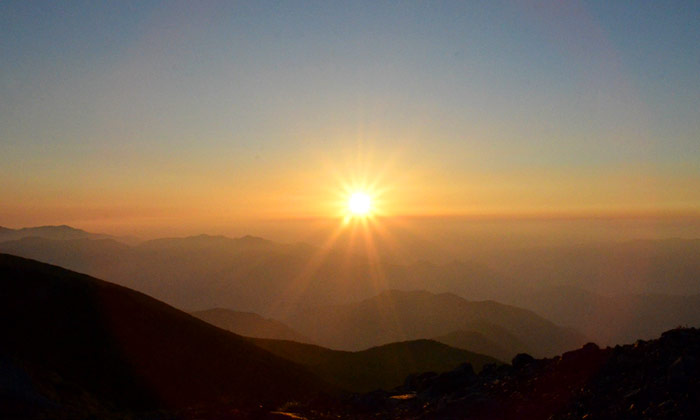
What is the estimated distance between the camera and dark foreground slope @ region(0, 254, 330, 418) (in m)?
25.6

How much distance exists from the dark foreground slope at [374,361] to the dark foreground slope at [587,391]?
28.9m

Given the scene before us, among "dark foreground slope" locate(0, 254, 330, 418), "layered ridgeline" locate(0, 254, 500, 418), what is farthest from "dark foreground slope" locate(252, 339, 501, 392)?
"dark foreground slope" locate(0, 254, 330, 418)

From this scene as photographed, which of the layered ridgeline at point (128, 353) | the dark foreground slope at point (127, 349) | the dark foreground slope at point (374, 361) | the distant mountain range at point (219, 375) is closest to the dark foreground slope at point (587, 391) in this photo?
the distant mountain range at point (219, 375)

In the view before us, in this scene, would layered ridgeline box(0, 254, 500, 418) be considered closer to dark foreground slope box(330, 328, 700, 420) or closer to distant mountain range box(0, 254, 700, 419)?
distant mountain range box(0, 254, 700, 419)

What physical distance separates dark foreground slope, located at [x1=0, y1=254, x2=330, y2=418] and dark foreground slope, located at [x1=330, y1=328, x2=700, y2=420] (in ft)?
22.5

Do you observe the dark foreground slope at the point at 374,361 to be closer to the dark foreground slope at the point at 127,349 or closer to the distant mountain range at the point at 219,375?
the distant mountain range at the point at 219,375

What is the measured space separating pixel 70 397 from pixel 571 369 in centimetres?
1914

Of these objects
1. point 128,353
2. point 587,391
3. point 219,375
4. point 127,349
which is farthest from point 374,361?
point 587,391

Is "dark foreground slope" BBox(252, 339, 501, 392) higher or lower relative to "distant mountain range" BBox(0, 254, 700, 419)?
lower

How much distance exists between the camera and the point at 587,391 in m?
14.0

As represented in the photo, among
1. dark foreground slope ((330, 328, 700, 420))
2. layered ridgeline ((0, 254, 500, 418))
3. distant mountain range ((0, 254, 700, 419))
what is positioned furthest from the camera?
layered ridgeline ((0, 254, 500, 418))

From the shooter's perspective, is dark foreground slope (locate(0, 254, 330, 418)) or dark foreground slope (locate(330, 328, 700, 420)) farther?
dark foreground slope (locate(0, 254, 330, 418))

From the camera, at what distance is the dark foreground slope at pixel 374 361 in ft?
163

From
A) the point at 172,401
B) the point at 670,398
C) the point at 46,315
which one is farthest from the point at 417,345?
the point at 670,398
